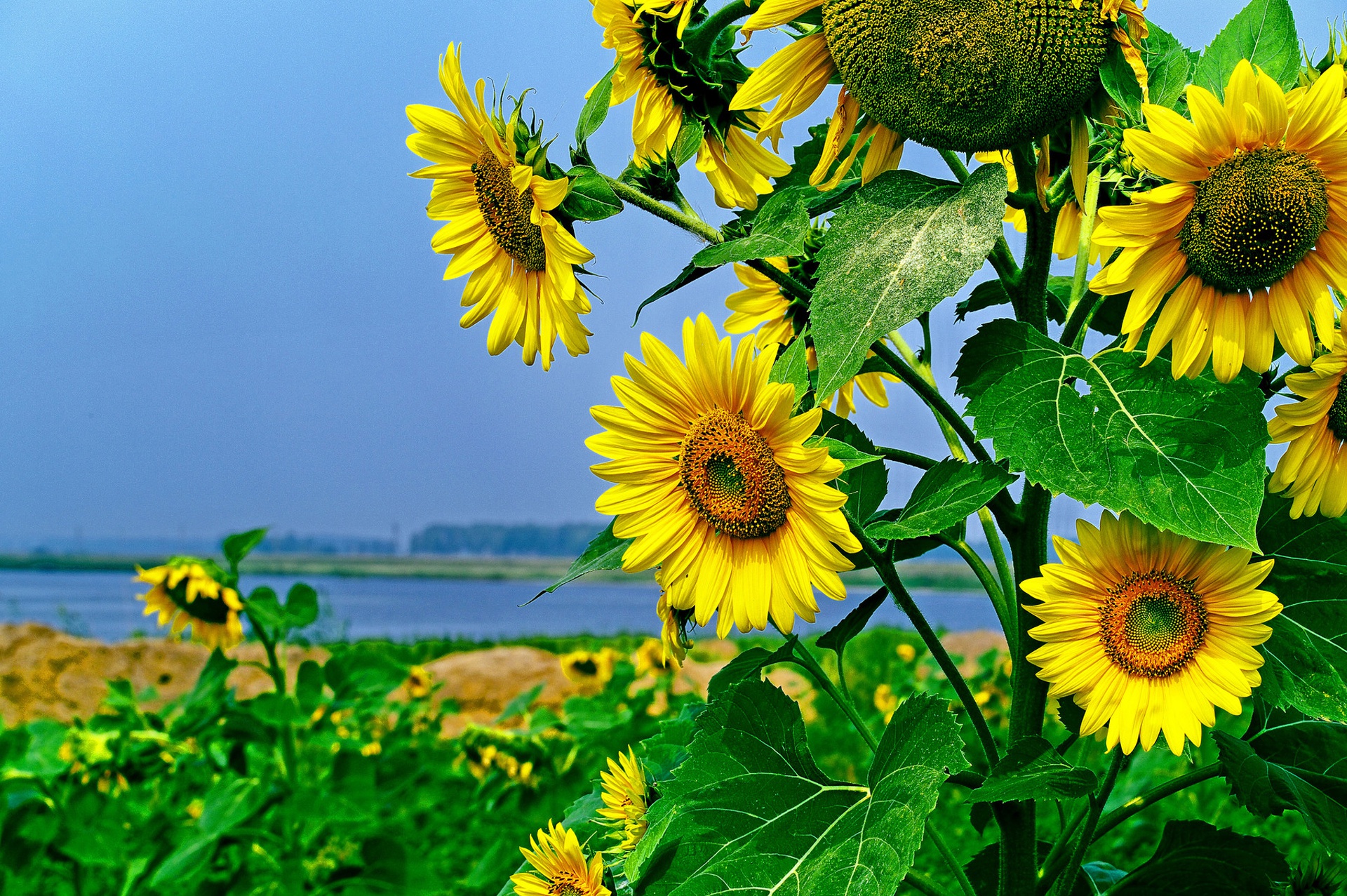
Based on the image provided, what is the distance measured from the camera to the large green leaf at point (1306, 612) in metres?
0.80

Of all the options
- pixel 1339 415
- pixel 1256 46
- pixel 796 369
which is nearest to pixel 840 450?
pixel 796 369

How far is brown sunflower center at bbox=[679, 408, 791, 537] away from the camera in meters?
0.75

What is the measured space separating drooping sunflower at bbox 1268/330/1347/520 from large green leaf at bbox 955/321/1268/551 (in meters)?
0.09

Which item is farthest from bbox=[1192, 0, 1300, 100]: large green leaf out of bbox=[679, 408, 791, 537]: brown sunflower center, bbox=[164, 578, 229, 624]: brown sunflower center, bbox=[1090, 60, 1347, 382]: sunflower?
bbox=[164, 578, 229, 624]: brown sunflower center

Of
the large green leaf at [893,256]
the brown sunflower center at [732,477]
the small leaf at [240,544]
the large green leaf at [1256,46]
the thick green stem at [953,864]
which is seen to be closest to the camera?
the large green leaf at [893,256]

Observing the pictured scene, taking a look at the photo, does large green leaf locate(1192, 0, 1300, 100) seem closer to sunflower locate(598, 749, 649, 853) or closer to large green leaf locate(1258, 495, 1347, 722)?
large green leaf locate(1258, 495, 1347, 722)

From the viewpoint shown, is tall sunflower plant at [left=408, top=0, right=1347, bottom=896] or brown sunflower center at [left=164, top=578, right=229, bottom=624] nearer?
tall sunflower plant at [left=408, top=0, right=1347, bottom=896]

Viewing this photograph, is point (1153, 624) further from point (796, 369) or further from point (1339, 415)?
point (796, 369)

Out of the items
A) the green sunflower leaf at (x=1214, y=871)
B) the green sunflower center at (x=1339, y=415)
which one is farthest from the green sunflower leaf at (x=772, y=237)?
the green sunflower leaf at (x=1214, y=871)

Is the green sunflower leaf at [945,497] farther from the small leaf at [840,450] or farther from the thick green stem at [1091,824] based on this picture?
the thick green stem at [1091,824]

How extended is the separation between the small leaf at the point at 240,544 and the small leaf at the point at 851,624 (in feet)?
4.78

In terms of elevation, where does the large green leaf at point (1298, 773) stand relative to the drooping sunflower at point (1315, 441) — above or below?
below

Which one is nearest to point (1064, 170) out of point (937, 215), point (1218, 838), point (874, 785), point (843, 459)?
point (937, 215)

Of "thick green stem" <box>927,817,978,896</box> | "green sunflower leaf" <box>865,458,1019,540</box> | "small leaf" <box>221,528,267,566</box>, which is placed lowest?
"thick green stem" <box>927,817,978,896</box>
